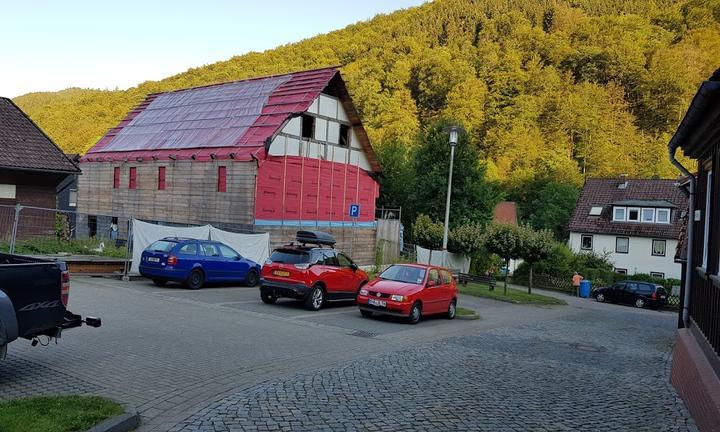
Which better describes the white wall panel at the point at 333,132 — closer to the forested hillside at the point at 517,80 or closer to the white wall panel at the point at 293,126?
the white wall panel at the point at 293,126

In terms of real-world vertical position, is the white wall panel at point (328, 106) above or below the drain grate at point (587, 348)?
above

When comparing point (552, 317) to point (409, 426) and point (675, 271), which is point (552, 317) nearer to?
point (409, 426)

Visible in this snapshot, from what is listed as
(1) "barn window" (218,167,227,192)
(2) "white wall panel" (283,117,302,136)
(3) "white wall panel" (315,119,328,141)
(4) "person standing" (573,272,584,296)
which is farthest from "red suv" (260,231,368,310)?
(4) "person standing" (573,272,584,296)

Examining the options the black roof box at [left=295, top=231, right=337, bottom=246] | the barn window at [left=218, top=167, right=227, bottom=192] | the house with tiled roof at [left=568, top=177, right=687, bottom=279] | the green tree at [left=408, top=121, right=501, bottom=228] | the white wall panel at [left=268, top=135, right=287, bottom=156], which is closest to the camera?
the black roof box at [left=295, top=231, right=337, bottom=246]

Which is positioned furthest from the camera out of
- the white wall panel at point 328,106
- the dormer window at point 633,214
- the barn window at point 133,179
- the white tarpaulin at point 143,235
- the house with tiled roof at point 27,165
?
the dormer window at point 633,214

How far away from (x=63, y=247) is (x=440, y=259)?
2177 cm

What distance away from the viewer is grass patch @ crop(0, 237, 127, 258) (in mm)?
20948

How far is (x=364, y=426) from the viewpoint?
6703 millimetres

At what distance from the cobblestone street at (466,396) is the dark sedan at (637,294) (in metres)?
26.7

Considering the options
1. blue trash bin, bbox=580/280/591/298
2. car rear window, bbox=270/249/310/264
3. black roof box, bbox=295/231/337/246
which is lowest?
blue trash bin, bbox=580/280/591/298

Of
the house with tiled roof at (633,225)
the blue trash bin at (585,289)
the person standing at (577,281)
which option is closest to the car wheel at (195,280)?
the blue trash bin at (585,289)

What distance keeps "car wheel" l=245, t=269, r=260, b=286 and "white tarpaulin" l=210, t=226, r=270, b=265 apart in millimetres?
2215

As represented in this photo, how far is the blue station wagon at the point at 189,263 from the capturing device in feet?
62.5

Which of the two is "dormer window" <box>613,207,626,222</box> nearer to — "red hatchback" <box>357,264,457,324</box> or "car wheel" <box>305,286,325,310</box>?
"red hatchback" <box>357,264,457,324</box>
